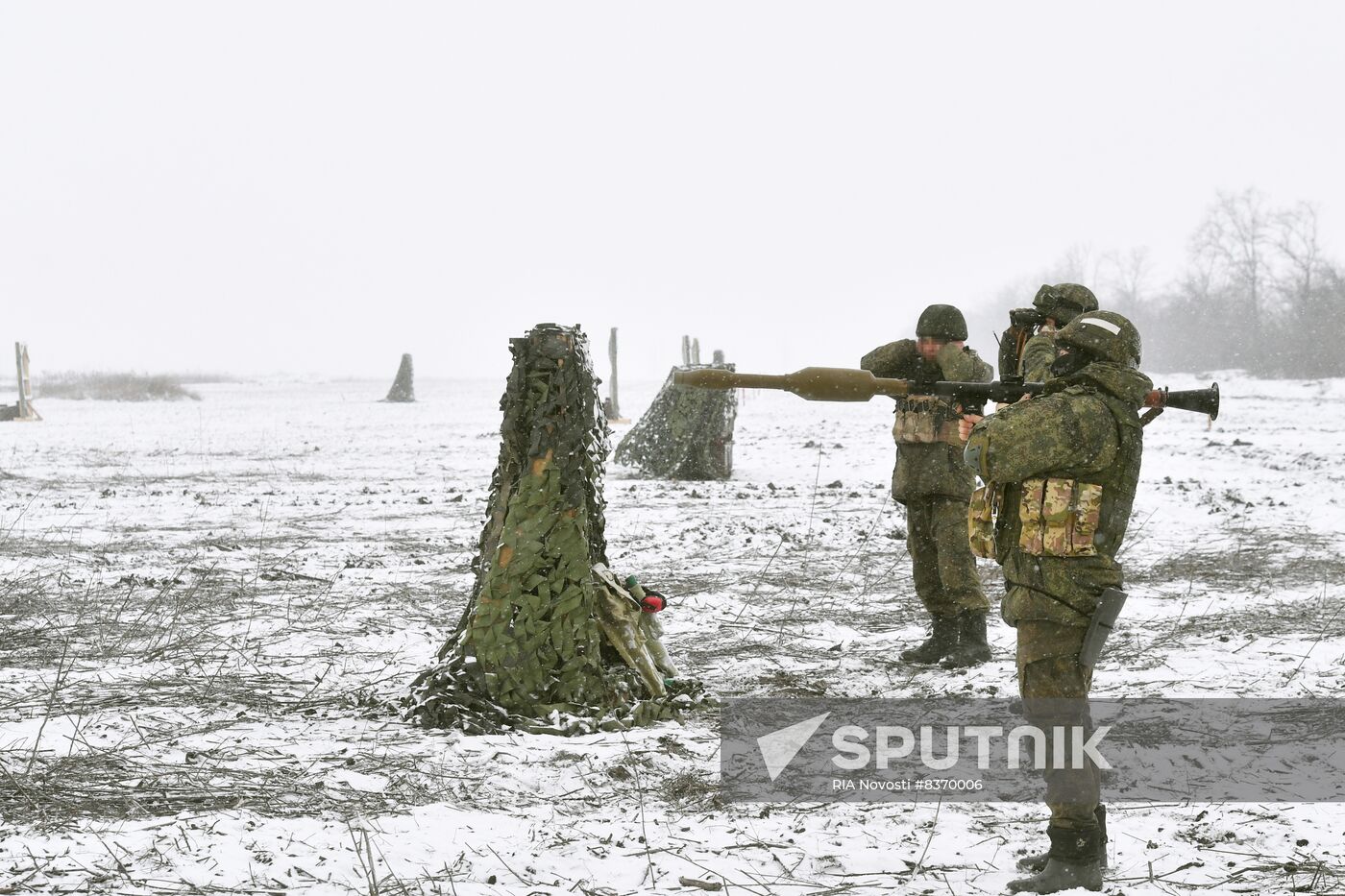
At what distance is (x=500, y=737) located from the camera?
4.41 m

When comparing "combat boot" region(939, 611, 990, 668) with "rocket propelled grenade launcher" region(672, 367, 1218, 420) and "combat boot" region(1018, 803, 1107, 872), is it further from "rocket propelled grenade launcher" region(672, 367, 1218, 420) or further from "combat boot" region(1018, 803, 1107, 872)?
"combat boot" region(1018, 803, 1107, 872)

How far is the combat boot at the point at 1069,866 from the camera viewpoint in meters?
3.22

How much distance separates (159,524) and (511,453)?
6.53 metres

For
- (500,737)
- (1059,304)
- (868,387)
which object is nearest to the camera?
(868,387)

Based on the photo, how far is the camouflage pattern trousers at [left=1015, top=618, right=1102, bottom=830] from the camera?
327 cm

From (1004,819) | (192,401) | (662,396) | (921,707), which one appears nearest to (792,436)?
(662,396)

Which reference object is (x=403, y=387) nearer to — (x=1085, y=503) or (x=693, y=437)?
(x=693, y=437)

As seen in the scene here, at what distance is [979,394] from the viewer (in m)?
3.84

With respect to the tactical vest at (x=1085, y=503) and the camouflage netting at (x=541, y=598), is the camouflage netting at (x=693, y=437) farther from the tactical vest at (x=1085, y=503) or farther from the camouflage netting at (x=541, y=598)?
the tactical vest at (x=1085, y=503)

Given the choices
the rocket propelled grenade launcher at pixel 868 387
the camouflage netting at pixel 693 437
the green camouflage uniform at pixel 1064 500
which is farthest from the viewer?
the camouflage netting at pixel 693 437

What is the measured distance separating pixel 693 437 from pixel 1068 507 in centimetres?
1014

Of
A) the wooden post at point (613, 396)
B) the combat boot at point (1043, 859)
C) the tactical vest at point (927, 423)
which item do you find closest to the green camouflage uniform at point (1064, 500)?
the combat boot at point (1043, 859)

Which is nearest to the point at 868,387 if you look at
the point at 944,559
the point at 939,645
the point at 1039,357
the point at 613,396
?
the point at 1039,357

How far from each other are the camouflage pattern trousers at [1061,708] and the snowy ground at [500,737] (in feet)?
0.94
